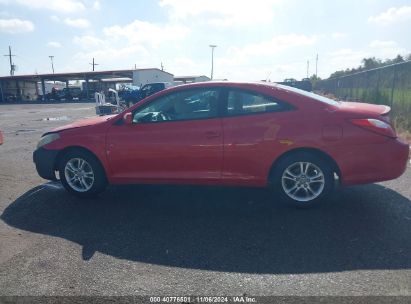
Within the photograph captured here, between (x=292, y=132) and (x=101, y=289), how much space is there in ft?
9.09

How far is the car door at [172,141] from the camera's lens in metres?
4.56

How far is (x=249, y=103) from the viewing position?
4.57m

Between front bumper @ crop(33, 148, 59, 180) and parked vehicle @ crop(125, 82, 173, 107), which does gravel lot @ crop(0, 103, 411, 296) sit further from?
parked vehicle @ crop(125, 82, 173, 107)

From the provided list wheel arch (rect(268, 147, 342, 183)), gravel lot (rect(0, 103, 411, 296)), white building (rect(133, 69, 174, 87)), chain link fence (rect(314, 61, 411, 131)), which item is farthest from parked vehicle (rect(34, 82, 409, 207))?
white building (rect(133, 69, 174, 87))

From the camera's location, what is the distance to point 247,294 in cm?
280

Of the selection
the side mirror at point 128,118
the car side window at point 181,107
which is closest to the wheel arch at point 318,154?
A: the car side window at point 181,107

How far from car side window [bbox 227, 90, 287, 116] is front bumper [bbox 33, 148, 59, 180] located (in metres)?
2.60

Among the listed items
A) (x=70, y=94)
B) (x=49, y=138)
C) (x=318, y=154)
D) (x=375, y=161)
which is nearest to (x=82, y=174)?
(x=49, y=138)

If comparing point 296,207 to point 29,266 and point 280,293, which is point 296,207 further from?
point 29,266

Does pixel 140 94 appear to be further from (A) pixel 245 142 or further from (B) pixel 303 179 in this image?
(B) pixel 303 179

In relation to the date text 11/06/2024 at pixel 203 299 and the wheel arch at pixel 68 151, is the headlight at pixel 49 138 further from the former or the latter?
the date text 11/06/2024 at pixel 203 299

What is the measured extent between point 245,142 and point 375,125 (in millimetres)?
1569

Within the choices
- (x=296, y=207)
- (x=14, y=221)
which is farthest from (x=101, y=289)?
(x=296, y=207)

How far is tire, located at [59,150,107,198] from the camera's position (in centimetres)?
500
